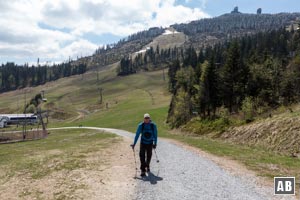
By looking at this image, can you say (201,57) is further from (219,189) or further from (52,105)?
(219,189)

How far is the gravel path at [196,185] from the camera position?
11.8 meters

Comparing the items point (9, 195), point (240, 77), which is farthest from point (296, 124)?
point (240, 77)

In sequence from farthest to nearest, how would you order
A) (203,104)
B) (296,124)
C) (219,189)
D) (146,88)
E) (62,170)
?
(146,88) < (203,104) < (296,124) < (62,170) < (219,189)

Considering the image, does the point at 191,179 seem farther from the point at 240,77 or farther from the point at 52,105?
the point at 52,105

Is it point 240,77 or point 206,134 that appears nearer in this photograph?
point 206,134

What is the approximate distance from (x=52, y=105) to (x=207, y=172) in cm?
17084

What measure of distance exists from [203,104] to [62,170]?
4716 centimetres

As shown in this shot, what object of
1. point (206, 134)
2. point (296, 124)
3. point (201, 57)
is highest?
point (201, 57)

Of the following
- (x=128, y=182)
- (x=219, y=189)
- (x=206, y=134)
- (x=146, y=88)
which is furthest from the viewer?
(x=146, y=88)

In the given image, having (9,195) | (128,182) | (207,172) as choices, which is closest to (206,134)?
(207,172)

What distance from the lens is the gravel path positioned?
464 inches

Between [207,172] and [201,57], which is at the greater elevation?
[201,57]

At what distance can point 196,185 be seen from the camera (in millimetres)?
13352

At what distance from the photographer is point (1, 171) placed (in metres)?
19.1
